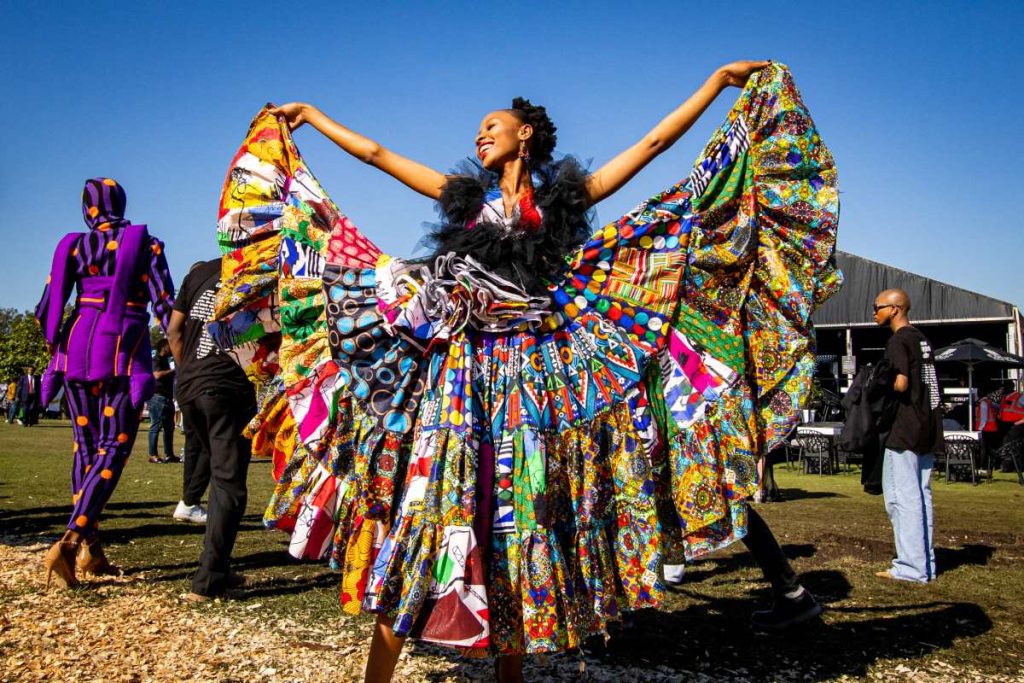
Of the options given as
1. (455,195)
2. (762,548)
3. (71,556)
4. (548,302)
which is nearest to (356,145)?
(455,195)

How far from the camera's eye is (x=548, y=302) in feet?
9.38

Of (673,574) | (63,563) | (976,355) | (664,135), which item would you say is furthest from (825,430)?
(63,563)

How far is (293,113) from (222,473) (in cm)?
219

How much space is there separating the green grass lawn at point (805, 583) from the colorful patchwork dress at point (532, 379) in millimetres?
1198

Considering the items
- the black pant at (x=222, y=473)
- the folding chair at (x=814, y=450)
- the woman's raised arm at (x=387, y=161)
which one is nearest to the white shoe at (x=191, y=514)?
the black pant at (x=222, y=473)

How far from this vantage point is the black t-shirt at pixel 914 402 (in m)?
5.69

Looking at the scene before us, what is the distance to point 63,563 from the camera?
14.9ft

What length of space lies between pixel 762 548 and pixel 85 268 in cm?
446

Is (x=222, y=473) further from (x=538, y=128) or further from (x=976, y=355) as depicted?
(x=976, y=355)

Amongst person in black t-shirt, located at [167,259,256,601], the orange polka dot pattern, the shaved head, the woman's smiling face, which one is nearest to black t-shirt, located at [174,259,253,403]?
person in black t-shirt, located at [167,259,256,601]

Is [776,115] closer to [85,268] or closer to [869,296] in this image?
[85,268]

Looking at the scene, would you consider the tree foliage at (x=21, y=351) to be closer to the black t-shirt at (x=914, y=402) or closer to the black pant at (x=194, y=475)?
the black pant at (x=194, y=475)

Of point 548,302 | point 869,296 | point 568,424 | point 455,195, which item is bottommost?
point 568,424

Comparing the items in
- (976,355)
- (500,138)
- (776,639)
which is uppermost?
(976,355)
